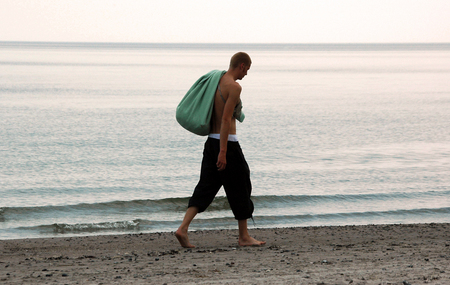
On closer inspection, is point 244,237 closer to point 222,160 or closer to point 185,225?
point 185,225

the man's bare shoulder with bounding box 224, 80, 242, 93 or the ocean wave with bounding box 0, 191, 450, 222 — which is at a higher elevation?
the man's bare shoulder with bounding box 224, 80, 242, 93

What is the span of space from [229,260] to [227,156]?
99cm

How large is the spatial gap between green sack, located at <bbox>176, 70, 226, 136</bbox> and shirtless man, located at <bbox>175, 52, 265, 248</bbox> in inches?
2.7

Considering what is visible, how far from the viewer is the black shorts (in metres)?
5.21

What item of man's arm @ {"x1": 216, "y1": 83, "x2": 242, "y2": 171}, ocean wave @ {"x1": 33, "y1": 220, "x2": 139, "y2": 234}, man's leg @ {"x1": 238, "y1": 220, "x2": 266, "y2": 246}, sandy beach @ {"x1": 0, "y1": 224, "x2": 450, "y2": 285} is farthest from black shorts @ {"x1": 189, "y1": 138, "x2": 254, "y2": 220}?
ocean wave @ {"x1": 33, "y1": 220, "x2": 139, "y2": 234}

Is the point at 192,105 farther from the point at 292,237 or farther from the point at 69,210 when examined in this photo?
the point at 69,210

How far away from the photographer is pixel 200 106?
5.15 meters

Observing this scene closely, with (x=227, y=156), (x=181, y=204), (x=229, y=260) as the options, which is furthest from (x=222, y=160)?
(x=181, y=204)

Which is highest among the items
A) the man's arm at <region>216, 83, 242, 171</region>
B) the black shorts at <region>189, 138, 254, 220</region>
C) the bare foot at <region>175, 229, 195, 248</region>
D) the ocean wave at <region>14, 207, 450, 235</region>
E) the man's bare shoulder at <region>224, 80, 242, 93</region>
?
the man's bare shoulder at <region>224, 80, 242, 93</region>

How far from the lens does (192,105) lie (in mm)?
5172

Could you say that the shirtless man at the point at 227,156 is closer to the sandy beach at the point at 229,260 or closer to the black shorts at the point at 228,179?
the black shorts at the point at 228,179

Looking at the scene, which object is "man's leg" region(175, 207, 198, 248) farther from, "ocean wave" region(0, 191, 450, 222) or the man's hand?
"ocean wave" region(0, 191, 450, 222)

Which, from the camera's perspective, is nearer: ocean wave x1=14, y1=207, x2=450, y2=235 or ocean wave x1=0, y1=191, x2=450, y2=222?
ocean wave x1=14, y1=207, x2=450, y2=235

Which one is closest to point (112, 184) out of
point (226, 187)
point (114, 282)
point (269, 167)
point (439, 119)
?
point (269, 167)
